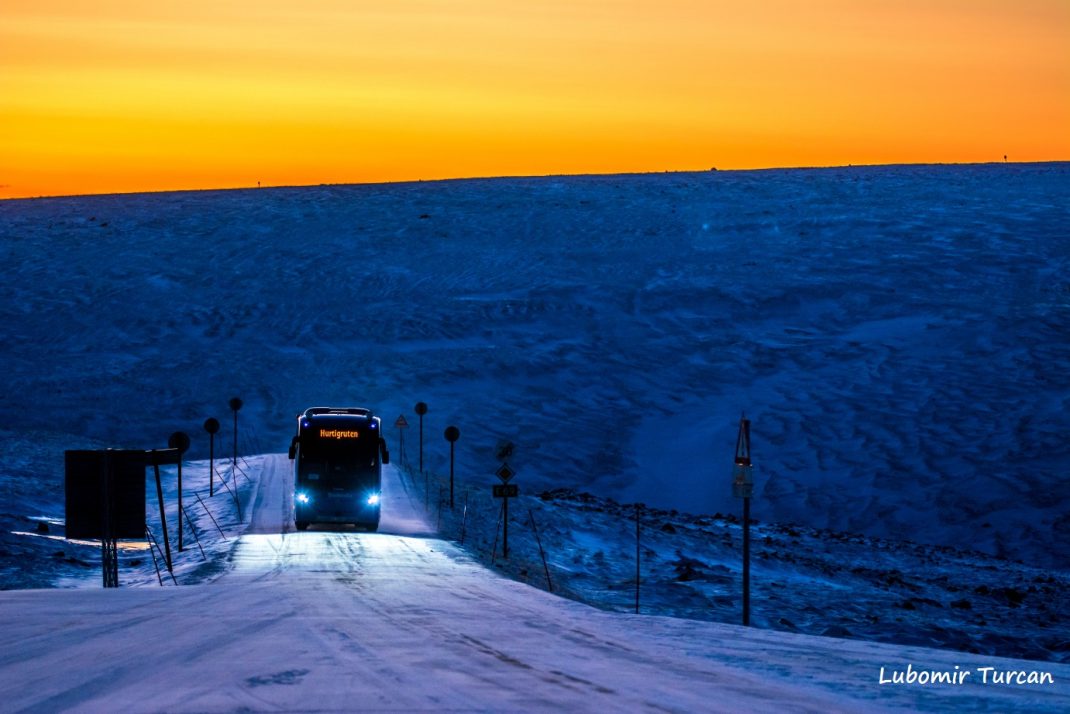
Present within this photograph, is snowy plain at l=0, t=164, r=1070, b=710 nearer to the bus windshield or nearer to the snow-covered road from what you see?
the bus windshield

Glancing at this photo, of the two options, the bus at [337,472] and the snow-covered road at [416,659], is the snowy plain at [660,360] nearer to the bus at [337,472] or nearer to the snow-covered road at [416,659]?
the bus at [337,472]

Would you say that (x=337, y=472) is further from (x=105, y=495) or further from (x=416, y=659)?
(x=416, y=659)

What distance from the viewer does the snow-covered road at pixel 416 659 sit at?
947 centimetres

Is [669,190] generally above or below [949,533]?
above

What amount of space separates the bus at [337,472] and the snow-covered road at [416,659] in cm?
1137

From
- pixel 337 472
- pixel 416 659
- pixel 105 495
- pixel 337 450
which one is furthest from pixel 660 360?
pixel 416 659

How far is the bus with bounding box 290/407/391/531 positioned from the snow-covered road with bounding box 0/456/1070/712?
11372 mm

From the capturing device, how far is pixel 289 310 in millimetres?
73875

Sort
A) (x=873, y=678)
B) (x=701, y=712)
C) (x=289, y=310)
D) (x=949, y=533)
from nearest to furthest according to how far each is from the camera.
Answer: (x=701, y=712)
(x=873, y=678)
(x=949, y=533)
(x=289, y=310)

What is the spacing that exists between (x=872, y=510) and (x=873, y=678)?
3568cm

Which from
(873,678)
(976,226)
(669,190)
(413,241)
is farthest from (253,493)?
(669,190)

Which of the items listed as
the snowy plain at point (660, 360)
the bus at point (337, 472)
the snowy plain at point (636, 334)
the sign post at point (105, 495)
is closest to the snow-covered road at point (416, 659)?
the sign post at point (105, 495)

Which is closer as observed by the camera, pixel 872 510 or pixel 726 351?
pixel 872 510

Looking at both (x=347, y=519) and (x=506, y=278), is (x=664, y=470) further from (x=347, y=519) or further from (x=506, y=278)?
(x=506, y=278)
